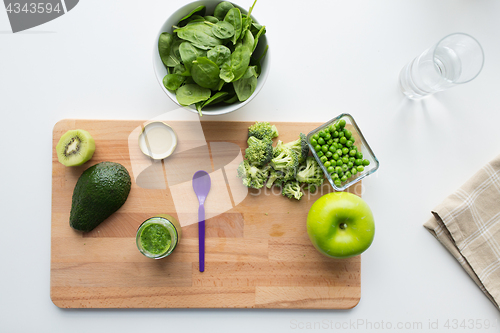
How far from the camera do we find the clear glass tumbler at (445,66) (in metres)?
1.45

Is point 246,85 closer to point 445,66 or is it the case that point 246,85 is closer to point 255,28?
point 255,28

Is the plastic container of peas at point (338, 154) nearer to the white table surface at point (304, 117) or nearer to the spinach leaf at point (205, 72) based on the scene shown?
the white table surface at point (304, 117)

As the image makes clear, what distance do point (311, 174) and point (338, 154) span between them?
16 cm

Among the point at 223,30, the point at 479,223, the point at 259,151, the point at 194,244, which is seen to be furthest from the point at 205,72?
the point at 479,223

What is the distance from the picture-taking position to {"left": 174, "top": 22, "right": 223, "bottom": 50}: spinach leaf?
1147mm

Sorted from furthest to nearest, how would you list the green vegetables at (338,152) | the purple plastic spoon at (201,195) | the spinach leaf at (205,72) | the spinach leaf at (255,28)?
the purple plastic spoon at (201,195)
the green vegetables at (338,152)
the spinach leaf at (255,28)
the spinach leaf at (205,72)

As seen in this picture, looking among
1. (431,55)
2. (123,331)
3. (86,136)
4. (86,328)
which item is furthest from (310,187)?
(86,328)

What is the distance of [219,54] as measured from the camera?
1.14 metres

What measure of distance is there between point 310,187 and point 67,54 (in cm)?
143

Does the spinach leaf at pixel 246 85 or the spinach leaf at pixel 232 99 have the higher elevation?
the spinach leaf at pixel 246 85

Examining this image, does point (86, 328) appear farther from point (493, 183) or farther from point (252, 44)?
point (493, 183)

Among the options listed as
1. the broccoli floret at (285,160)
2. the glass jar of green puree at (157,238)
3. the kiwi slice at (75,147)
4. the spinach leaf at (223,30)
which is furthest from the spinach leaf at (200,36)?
the glass jar of green puree at (157,238)

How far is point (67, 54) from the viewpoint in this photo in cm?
154

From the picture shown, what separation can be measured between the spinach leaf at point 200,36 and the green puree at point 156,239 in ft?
2.62
